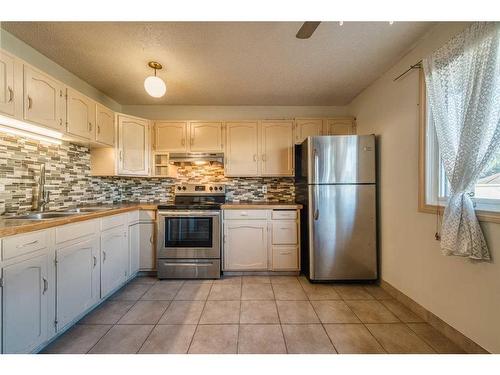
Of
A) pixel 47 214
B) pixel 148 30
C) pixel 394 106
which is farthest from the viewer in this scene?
Answer: pixel 394 106

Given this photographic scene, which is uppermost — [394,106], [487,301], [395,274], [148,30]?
[148,30]

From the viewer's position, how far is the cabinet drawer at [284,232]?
272 centimetres

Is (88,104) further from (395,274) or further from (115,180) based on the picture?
(395,274)

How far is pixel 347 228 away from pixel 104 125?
2944 mm

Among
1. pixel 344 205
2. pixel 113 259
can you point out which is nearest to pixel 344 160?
pixel 344 205

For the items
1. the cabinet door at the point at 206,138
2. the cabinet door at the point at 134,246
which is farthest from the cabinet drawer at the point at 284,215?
the cabinet door at the point at 134,246

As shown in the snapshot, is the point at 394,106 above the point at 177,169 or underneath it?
above

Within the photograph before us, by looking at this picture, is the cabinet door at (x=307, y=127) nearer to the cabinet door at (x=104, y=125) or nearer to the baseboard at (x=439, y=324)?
the baseboard at (x=439, y=324)

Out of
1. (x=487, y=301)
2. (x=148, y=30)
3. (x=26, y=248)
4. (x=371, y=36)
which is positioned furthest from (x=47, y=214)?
(x=487, y=301)

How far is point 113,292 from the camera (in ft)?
7.36

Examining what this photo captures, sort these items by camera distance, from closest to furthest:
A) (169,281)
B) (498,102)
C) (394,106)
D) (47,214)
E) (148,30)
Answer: (498,102) < (148,30) < (47,214) < (394,106) < (169,281)

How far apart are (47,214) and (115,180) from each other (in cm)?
128

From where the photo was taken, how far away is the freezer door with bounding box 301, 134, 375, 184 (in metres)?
2.41

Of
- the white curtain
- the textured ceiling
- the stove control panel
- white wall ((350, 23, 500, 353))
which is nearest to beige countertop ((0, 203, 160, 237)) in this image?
the stove control panel
